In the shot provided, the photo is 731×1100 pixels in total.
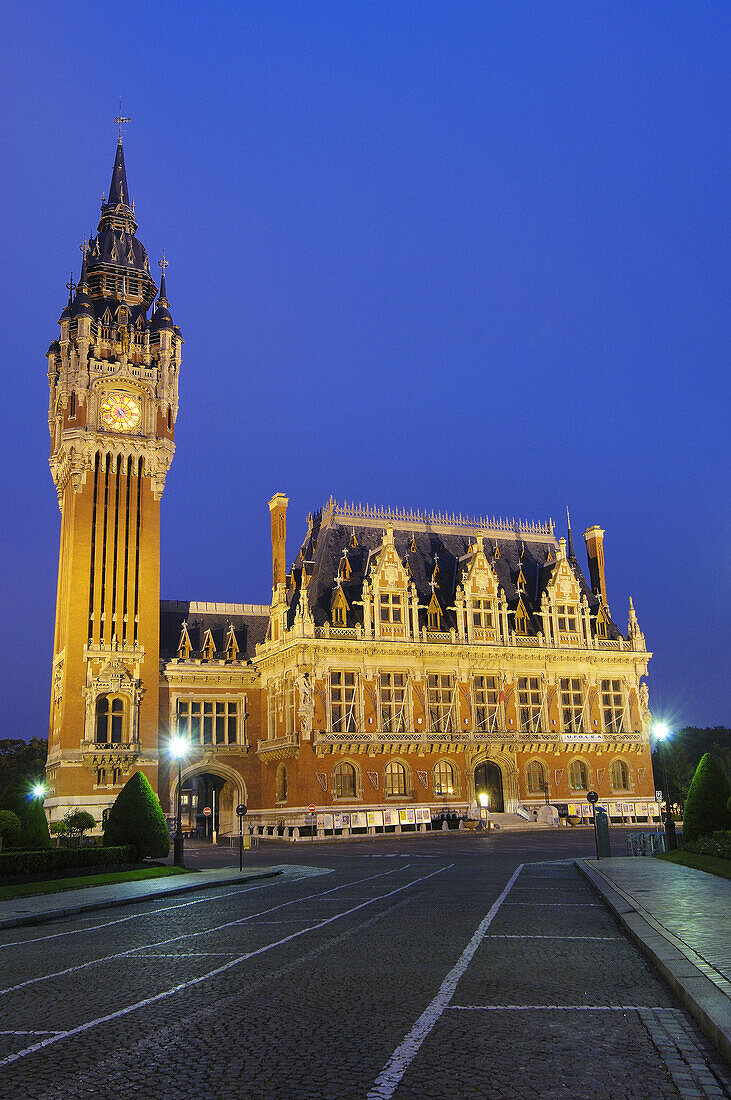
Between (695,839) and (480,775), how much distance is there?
37223 mm

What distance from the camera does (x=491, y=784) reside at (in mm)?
68500

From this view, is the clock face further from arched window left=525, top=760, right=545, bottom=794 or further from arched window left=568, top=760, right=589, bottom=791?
arched window left=568, top=760, right=589, bottom=791

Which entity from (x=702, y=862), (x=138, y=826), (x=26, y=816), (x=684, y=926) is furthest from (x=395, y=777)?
(x=684, y=926)

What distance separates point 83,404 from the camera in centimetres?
6856

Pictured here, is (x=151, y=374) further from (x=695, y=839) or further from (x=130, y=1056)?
(x=130, y=1056)

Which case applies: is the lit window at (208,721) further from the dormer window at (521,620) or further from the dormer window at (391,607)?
the dormer window at (521,620)

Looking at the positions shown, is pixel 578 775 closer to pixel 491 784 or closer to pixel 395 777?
pixel 491 784

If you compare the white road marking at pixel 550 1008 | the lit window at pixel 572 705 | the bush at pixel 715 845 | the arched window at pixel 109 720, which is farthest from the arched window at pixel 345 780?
the white road marking at pixel 550 1008

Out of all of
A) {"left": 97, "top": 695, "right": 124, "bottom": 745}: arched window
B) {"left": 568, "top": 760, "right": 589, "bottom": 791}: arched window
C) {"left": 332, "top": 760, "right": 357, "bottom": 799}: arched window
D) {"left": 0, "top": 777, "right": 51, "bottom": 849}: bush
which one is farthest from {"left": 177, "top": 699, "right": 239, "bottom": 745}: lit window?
{"left": 0, "top": 777, "right": 51, "bottom": 849}: bush

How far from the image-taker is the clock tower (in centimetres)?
6312

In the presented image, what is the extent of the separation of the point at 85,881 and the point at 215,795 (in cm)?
4562

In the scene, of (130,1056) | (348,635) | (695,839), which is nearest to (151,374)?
(348,635)

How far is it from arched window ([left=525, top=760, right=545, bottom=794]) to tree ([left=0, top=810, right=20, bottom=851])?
45446 millimetres

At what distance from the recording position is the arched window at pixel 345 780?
6322 centimetres
